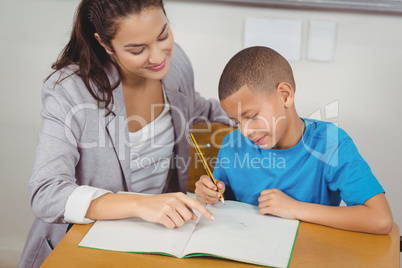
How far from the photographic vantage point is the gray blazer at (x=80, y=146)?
1274 mm

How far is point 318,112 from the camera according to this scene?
2217 millimetres

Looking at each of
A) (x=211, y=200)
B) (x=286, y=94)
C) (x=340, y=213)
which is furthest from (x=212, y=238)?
(x=286, y=94)

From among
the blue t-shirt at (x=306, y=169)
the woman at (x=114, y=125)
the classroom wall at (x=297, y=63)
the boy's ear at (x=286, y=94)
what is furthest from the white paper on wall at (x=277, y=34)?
the boy's ear at (x=286, y=94)

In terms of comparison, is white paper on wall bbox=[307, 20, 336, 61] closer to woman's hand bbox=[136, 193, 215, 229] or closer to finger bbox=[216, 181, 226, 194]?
finger bbox=[216, 181, 226, 194]

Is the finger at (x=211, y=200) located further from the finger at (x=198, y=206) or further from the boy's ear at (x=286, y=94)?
the boy's ear at (x=286, y=94)

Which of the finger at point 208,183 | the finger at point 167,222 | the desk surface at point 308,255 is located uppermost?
the finger at point 208,183

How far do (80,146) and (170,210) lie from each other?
16.1 inches

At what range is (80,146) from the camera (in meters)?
1.46

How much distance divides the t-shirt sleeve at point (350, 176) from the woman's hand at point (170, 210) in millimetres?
338

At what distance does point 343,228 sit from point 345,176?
0.47 ft

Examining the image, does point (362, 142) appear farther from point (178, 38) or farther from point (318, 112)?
point (178, 38)

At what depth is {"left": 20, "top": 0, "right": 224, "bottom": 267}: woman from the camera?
122cm

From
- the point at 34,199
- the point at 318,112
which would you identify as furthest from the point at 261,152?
the point at 318,112

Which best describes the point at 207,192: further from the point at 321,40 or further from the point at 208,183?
the point at 321,40
